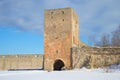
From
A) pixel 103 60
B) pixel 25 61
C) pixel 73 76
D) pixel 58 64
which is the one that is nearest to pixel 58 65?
pixel 58 64

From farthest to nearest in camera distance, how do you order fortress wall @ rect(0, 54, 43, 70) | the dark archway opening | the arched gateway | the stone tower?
1. fortress wall @ rect(0, 54, 43, 70)
2. the dark archway opening
3. the arched gateway
4. the stone tower

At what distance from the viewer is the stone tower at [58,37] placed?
2820 centimetres

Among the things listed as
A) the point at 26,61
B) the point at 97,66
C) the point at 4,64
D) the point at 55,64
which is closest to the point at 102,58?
the point at 97,66

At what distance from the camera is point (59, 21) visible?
2875 centimetres

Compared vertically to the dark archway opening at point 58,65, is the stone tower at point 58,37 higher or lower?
higher

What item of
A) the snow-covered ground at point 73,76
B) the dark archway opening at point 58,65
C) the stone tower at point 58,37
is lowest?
the snow-covered ground at point 73,76

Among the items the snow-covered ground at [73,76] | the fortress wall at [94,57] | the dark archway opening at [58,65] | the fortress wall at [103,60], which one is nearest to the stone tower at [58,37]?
the dark archway opening at [58,65]

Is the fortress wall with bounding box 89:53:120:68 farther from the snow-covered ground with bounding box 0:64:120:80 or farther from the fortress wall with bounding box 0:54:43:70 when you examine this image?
the fortress wall with bounding box 0:54:43:70

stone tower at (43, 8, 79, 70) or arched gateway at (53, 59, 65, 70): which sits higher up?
stone tower at (43, 8, 79, 70)

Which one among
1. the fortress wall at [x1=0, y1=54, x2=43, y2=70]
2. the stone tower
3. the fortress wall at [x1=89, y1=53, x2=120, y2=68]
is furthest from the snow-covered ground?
the fortress wall at [x1=0, y1=54, x2=43, y2=70]

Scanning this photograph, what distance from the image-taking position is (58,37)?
28.6 metres

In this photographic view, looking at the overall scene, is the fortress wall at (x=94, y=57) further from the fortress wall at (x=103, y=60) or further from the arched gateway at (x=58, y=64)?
the arched gateway at (x=58, y=64)

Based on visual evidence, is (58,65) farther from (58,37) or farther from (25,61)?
(25,61)

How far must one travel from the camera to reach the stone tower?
28.2m
